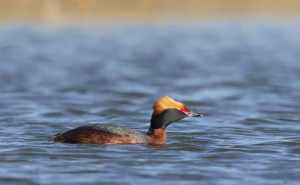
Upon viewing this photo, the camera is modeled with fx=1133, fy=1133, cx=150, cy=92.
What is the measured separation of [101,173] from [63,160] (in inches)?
37.1

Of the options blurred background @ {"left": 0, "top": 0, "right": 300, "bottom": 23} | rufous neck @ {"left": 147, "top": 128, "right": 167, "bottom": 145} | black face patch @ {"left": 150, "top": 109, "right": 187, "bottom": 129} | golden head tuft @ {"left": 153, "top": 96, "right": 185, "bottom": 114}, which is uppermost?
blurred background @ {"left": 0, "top": 0, "right": 300, "bottom": 23}

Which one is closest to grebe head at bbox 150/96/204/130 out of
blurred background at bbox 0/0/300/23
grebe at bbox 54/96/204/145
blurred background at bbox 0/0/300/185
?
grebe at bbox 54/96/204/145

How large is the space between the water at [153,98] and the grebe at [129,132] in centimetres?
15

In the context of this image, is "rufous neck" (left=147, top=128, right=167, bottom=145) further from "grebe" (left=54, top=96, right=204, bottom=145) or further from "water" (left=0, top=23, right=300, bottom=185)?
"water" (left=0, top=23, right=300, bottom=185)

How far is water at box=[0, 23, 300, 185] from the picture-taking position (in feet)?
44.8

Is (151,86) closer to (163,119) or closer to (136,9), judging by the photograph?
(163,119)

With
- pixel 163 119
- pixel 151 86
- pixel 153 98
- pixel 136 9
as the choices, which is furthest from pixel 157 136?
pixel 136 9

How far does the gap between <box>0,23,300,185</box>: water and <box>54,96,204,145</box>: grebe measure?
152mm

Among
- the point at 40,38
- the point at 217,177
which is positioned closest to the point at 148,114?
the point at 217,177

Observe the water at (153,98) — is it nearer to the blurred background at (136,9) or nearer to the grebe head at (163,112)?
the grebe head at (163,112)

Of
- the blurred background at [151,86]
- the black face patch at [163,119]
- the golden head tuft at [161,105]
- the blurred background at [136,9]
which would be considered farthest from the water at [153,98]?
the blurred background at [136,9]

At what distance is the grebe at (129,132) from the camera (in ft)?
49.5

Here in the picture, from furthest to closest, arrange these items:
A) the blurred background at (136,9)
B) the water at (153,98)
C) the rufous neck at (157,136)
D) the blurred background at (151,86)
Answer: the blurred background at (136,9)
the rufous neck at (157,136)
the blurred background at (151,86)
the water at (153,98)

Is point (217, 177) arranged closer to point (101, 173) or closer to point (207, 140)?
point (101, 173)
